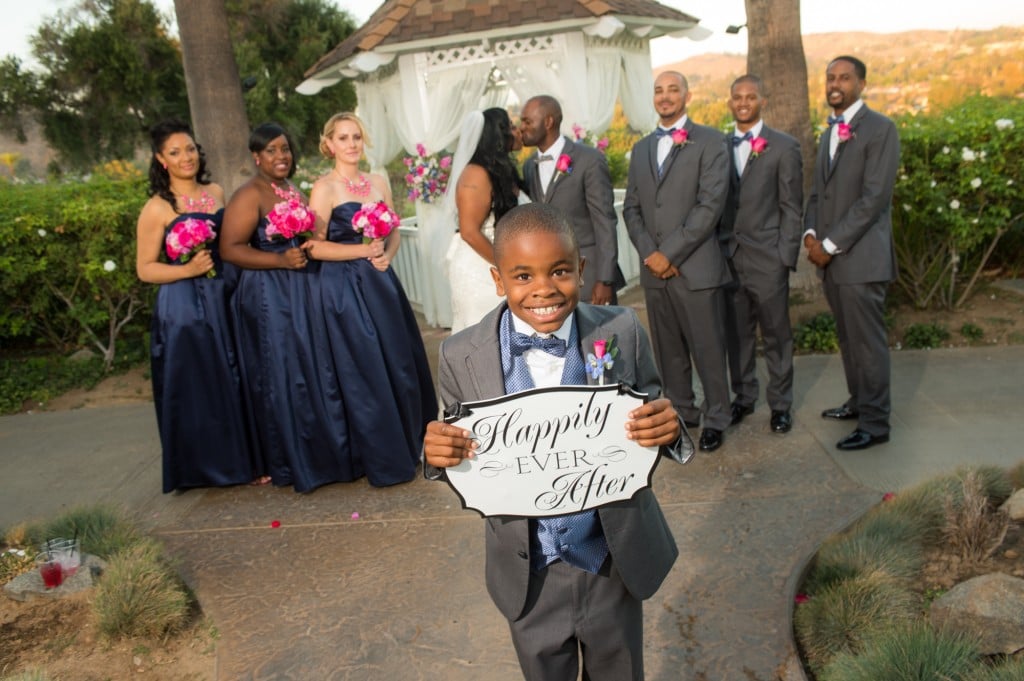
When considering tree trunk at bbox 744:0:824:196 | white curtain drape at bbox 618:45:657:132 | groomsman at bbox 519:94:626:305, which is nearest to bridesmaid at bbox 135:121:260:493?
groomsman at bbox 519:94:626:305

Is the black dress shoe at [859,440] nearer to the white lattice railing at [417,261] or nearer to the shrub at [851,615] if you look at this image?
the shrub at [851,615]

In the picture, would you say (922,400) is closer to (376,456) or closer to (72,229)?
(376,456)

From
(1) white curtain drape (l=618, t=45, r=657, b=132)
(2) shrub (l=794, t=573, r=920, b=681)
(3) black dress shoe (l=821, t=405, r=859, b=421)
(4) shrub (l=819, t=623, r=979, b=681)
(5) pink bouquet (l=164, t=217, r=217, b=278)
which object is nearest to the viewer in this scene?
(4) shrub (l=819, t=623, r=979, b=681)

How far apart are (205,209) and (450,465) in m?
3.65

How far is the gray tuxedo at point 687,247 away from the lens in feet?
16.2

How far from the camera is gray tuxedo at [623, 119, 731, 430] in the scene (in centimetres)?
493

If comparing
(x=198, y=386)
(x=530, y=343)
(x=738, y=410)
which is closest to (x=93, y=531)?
(x=198, y=386)

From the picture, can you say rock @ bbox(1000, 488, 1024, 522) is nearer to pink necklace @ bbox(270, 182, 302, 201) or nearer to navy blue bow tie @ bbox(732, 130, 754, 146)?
navy blue bow tie @ bbox(732, 130, 754, 146)

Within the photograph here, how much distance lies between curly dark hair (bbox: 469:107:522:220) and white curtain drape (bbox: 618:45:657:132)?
5.82 meters

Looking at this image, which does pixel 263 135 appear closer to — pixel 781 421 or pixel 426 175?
pixel 781 421

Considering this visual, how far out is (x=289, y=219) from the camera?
4.71m

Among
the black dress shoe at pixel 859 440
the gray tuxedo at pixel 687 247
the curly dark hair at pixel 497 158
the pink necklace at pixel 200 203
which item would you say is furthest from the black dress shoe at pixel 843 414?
the pink necklace at pixel 200 203

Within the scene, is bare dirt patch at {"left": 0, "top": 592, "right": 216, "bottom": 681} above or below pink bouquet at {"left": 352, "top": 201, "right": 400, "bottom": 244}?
below

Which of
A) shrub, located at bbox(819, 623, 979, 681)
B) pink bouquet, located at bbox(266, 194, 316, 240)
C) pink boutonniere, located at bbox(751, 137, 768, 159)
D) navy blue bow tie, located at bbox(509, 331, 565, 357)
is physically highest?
pink boutonniere, located at bbox(751, 137, 768, 159)
